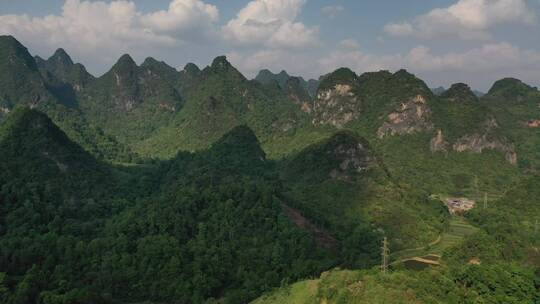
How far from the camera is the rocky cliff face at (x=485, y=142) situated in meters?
105

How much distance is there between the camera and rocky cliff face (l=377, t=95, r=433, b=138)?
349 feet

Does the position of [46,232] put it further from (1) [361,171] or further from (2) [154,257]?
(1) [361,171]

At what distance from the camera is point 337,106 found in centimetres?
11719

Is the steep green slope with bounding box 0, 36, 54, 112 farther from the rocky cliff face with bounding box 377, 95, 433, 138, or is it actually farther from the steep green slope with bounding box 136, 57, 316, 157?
the rocky cliff face with bounding box 377, 95, 433, 138

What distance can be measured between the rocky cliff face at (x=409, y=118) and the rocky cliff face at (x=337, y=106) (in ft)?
31.2

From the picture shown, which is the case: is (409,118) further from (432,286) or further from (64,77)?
(64,77)

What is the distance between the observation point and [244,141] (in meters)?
83.1

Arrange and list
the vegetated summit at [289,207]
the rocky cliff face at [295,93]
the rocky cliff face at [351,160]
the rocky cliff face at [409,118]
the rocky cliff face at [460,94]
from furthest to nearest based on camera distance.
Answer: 1. the rocky cliff face at [295,93]
2. the rocky cliff face at [460,94]
3. the rocky cliff face at [409,118]
4. the rocky cliff face at [351,160]
5. the vegetated summit at [289,207]

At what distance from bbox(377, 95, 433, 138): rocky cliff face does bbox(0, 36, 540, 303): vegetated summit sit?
0.32m

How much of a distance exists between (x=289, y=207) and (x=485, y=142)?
226ft

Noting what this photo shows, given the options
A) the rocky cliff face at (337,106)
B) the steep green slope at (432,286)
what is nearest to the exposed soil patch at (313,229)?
the steep green slope at (432,286)

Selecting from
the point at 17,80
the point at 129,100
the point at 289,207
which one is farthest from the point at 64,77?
the point at 289,207

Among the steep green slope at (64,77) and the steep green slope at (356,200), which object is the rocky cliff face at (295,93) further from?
the steep green slope at (356,200)

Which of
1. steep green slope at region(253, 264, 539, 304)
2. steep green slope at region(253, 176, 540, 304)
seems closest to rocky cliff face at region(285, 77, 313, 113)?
steep green slope at region(253, 176, 540, 304)
